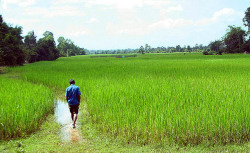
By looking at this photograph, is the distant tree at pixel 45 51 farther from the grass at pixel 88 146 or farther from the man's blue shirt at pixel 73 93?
the grass at pixel 88 146

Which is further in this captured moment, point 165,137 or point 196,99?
point 196,99

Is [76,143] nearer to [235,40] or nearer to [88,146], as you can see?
[88,146]

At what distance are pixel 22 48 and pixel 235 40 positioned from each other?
4458 cm

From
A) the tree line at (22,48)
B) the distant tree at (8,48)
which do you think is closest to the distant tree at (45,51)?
the tree line at (22,48)

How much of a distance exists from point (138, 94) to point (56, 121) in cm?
241

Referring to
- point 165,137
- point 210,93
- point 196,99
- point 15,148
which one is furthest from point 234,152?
point 15,148

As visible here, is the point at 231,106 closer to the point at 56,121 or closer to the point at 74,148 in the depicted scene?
the point at 74,148

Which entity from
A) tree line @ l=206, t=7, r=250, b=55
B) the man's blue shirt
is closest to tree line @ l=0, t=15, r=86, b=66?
the man's blue shirt

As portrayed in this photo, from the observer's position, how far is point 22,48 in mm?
24547

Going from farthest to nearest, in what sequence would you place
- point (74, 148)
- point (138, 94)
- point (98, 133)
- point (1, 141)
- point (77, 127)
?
1. point (138, 94)
2. point (77, 127)
3. point (98, 133)
4. point (1, 141)
5. point (74, 148)

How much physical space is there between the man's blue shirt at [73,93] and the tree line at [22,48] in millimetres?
16538

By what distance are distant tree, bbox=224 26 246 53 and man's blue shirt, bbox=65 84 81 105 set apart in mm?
47702

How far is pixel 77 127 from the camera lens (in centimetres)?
506

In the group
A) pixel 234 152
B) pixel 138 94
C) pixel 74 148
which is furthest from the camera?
pixel 138 94
